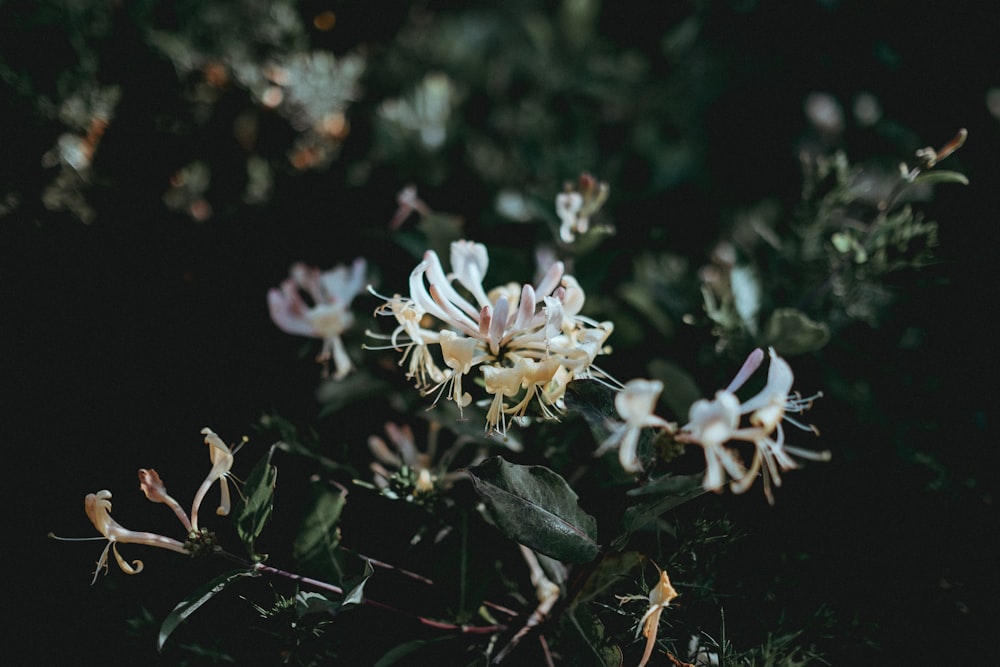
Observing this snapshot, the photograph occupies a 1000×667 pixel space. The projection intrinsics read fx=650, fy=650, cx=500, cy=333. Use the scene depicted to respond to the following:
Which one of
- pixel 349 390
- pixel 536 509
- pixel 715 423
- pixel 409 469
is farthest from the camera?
pixel 349 390

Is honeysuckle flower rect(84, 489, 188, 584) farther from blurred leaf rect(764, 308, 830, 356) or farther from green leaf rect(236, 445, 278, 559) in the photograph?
blurred leaf rect(764, 308, 830, 356)

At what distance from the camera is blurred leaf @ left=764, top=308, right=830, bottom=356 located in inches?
31.9

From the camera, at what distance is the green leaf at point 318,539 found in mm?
727

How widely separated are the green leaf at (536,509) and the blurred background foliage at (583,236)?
0.48 ft

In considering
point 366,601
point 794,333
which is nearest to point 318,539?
point 366,601

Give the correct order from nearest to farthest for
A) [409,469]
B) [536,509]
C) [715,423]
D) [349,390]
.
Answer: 1. [715,423]
2. [536,509]
3. [409,469]
4. [349,390]

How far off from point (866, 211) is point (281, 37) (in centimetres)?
117

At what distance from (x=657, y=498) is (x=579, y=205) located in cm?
44

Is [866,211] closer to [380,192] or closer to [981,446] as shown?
[981,446]

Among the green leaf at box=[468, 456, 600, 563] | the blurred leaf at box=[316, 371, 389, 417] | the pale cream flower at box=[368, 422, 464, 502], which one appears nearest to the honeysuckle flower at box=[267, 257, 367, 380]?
the blurred leaf at box=[316, 371, 389, 417]

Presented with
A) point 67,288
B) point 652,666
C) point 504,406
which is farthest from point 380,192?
point 652,666

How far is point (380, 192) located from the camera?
1.22 metres

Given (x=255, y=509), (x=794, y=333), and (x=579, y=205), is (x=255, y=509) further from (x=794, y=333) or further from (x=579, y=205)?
(x=794, y=333)

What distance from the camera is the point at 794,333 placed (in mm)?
829
